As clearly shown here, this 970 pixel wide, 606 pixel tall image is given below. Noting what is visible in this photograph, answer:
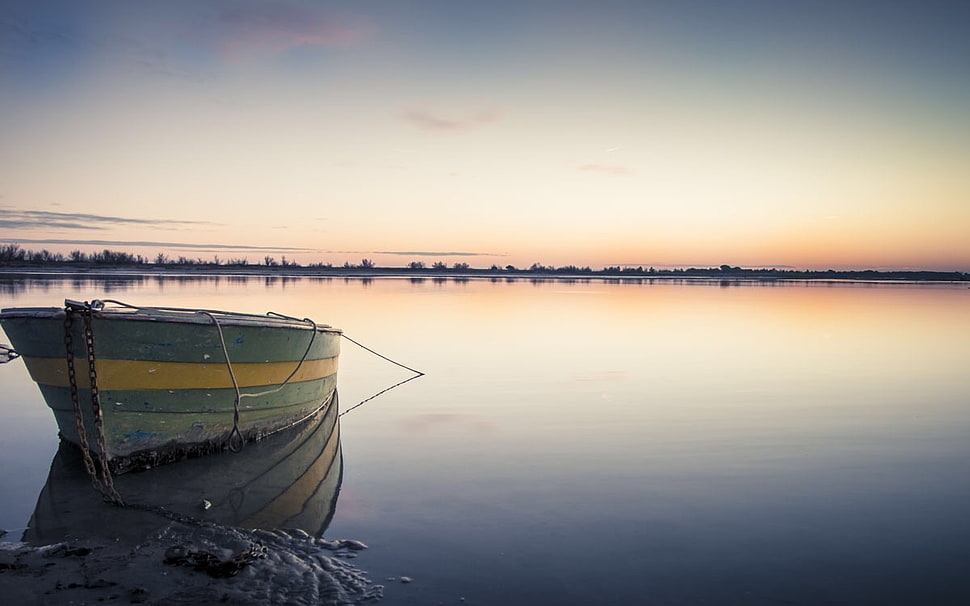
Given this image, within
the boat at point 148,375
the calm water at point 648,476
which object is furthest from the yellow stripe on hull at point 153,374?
the calm water at point 648,476

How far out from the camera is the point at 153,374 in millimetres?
6102

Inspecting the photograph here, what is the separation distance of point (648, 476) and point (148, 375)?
4940 mm

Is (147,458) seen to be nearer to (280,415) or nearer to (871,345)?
(280,415)

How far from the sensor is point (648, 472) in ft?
21.0

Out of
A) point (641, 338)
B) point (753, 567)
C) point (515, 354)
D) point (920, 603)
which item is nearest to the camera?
point (920, 603)

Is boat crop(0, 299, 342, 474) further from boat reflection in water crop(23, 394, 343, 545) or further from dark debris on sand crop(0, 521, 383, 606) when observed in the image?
dark debris on sand crop(0, 521, 383, 606)

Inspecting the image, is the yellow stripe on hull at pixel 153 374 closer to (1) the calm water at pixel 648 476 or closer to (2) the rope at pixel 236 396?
(2) the rope at pixel 236 396

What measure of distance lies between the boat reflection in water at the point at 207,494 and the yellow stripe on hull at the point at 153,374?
823 millimetres

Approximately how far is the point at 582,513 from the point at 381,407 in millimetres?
5131

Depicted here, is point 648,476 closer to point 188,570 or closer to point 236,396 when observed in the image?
point 188,570

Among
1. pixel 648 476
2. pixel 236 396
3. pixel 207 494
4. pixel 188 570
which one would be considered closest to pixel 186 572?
pixel 188 570

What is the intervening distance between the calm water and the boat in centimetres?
84

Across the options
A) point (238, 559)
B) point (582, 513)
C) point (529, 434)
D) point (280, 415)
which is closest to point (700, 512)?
point (582, 513)

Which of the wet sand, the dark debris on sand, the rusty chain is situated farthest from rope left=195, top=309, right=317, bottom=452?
the dark debris on sand
